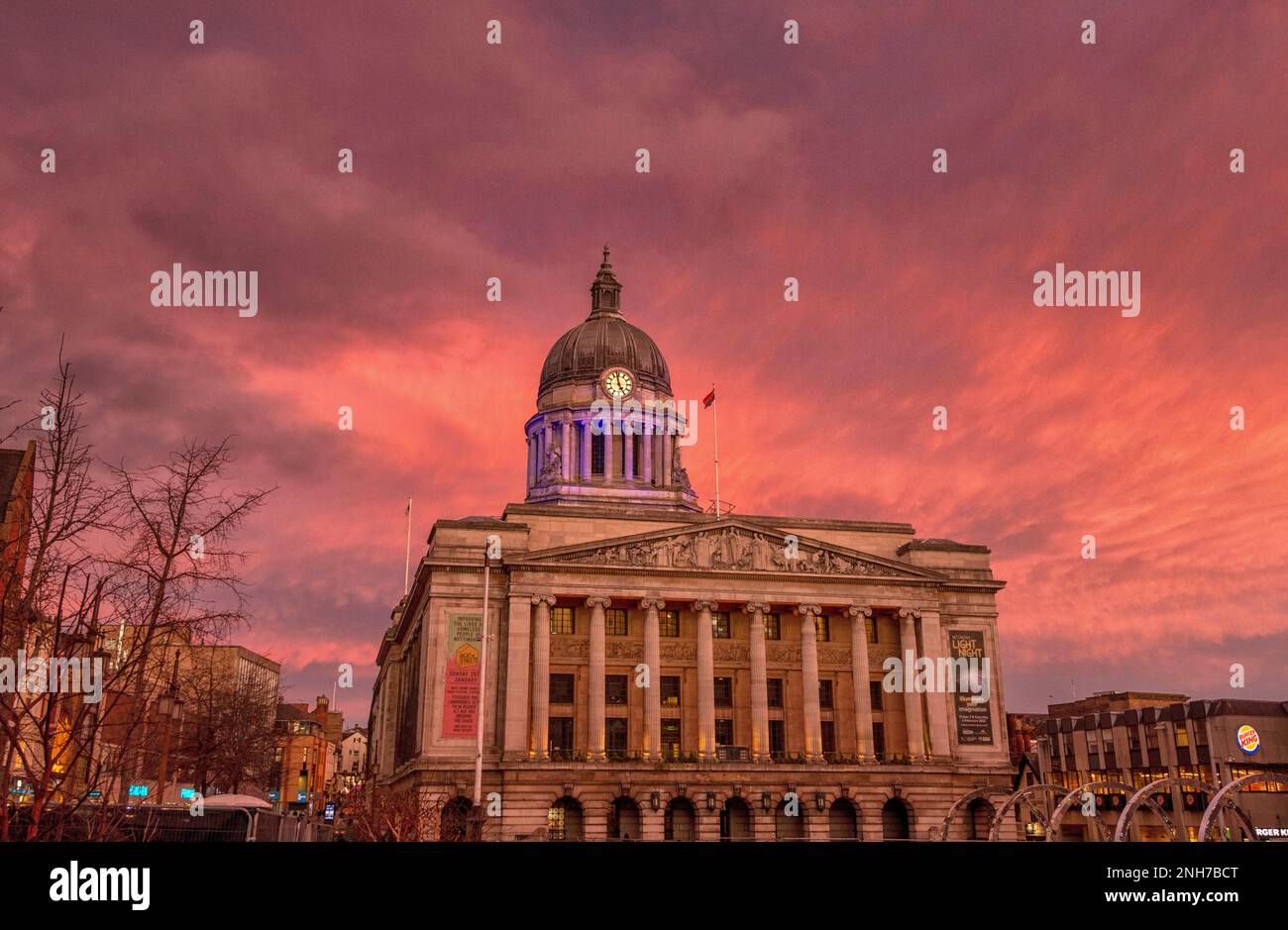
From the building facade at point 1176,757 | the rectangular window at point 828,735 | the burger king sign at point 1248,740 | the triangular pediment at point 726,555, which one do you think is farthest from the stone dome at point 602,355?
the burger king sign at point 1248,740

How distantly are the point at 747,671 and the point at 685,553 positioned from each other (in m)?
9.42

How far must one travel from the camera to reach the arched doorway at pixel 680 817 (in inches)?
2687

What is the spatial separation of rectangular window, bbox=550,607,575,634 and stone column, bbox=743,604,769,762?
1197 centimetres

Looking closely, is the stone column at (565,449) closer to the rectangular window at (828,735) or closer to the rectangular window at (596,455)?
the rectangular window at (596,455)

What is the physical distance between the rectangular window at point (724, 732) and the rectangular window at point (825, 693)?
22.1 feet

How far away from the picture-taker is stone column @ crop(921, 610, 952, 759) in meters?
72.2

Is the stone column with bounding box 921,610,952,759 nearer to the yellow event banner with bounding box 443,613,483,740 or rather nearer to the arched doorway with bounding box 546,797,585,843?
the arched doorway with bounding box 546,797,585,843

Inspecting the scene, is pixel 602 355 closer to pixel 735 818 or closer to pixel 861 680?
pixel 861 680

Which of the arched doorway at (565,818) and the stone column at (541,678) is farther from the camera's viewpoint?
the stone column at (541,678)

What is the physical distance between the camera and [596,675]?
68688 millimetres

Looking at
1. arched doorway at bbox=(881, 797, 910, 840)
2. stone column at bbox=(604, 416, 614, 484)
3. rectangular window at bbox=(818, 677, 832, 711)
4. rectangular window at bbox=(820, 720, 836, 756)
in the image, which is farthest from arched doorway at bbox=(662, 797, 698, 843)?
stone column at bbox=(604, 416, 614, 484)

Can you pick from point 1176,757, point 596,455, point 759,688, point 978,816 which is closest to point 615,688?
point 759,688
